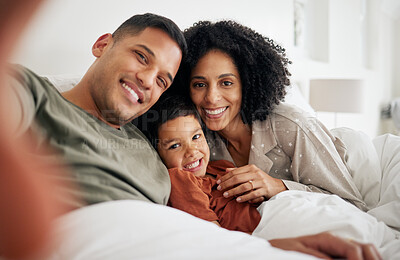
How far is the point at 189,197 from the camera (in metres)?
1.15

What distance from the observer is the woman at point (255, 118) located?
1.39m

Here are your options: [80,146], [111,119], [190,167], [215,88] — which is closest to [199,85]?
[215,88]

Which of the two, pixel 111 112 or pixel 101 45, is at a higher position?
pixel 101 45

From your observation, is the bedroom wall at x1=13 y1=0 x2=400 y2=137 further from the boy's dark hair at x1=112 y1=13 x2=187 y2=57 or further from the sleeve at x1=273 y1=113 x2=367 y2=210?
the sleeve at x1=273 y1=113 x2=367 y2=210

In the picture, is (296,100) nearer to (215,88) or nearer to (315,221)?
(215,88)

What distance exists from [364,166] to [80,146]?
121 centimetres

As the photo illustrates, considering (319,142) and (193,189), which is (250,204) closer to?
(193,189)

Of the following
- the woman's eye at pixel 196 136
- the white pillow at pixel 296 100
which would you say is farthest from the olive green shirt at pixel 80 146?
the white pillow at pixel 296 100

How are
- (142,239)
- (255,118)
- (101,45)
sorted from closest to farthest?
(142,239) < (101,45) < (255,118)

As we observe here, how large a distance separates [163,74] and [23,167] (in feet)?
2.38

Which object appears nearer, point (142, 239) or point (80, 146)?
point (142, 239)

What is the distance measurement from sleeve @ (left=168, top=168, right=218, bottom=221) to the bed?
19 centimetres

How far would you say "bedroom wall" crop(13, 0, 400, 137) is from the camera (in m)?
1.52

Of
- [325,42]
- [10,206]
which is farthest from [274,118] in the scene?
[325,42]
